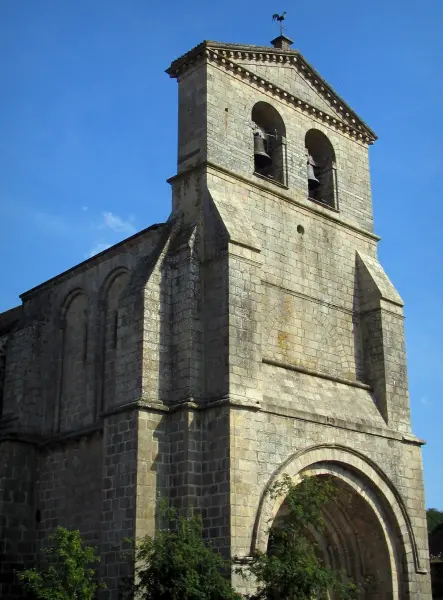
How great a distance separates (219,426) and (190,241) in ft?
12.2

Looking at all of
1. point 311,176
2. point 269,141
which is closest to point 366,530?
point 311,176

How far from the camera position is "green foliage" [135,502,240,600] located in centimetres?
1243

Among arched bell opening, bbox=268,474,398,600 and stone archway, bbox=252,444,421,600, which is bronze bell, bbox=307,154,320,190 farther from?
arched bell opening, bbox=268,474,398,600

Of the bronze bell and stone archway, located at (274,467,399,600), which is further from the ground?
the bronze bell

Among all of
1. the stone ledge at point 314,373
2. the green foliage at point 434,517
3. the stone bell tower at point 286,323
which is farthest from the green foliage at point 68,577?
the green foliage at point 434,517

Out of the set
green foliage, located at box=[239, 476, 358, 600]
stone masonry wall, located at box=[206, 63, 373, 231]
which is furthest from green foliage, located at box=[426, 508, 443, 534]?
green foliage, located at box=[239, 476, 358, 600]

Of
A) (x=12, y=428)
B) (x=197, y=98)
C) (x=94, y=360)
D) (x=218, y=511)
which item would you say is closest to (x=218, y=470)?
(x=218, y=511)

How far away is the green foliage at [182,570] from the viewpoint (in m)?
12.4

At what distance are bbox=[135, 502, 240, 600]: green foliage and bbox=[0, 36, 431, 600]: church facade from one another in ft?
4.47

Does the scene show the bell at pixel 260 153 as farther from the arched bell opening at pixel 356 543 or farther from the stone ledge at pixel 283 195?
the arched bell opening at pixel 356 543

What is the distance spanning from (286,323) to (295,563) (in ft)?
19.3

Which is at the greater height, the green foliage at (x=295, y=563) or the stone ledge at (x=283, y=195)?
the stone ledge at (x=283, y=195)

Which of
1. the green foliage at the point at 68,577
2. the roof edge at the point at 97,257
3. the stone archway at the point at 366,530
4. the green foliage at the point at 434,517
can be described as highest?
the roof edge at the point at 97,257

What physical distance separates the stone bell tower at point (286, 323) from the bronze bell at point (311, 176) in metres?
0.07
